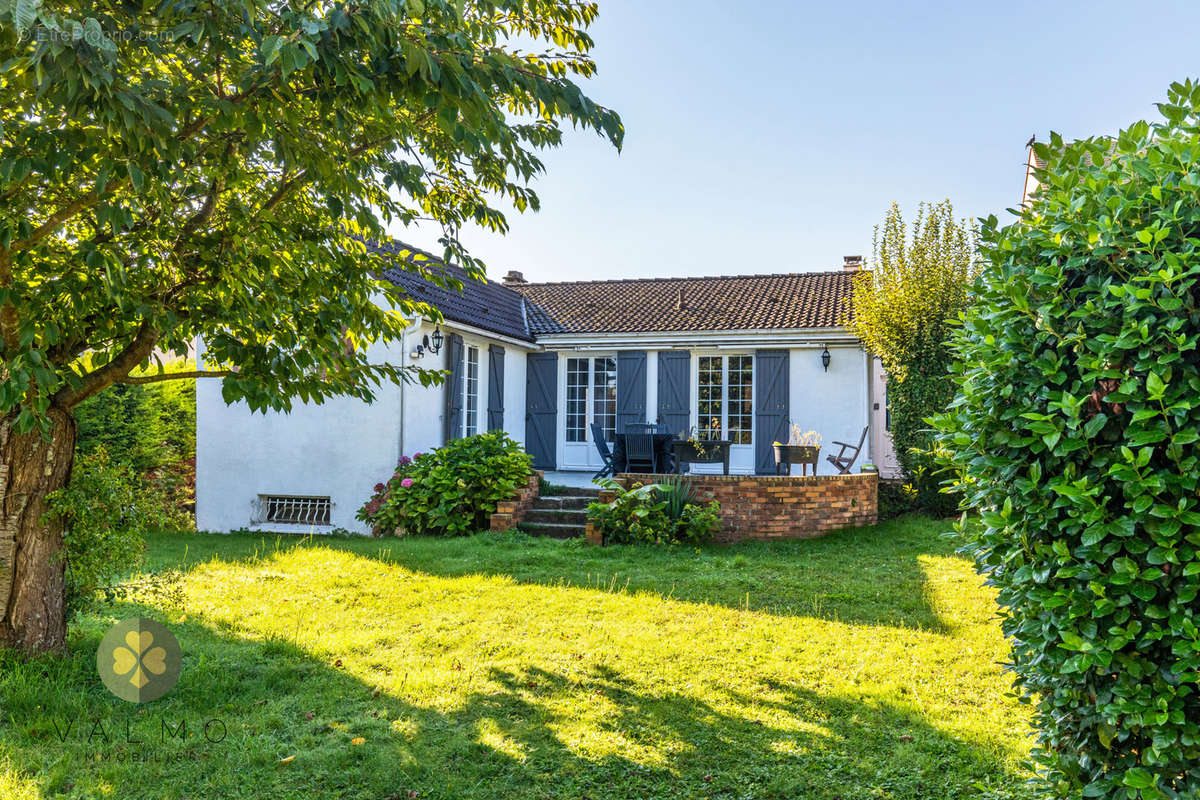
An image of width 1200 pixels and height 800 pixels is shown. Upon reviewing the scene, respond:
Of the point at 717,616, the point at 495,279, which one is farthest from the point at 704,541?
the point at 495,279

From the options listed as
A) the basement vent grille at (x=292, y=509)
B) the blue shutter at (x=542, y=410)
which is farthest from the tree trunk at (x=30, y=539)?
the blue shutter at (x=542, y=410)

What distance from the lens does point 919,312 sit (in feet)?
36.3

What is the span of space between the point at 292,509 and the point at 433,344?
11.5 feet

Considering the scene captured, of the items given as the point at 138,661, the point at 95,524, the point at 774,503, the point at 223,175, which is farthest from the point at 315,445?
the point at 223,175

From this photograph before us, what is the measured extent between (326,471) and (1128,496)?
11199 mm

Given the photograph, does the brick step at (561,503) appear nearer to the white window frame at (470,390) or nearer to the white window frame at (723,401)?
the white window frame at (470,390)

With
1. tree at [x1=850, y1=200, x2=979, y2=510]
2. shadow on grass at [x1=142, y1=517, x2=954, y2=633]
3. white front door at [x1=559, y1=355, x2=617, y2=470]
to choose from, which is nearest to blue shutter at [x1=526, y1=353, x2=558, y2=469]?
white front door at [x1=559, y1=355, x2=617, y2=470]

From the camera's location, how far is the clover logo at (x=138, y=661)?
4012 millimetres

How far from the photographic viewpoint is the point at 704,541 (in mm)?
9289

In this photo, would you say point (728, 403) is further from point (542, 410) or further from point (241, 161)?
point (241, 161)

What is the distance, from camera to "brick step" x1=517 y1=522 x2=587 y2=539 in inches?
389

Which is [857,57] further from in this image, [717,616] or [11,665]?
[11,665]

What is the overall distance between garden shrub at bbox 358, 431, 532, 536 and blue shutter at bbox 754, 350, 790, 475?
5238 mm

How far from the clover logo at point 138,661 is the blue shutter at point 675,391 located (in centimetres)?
1094
